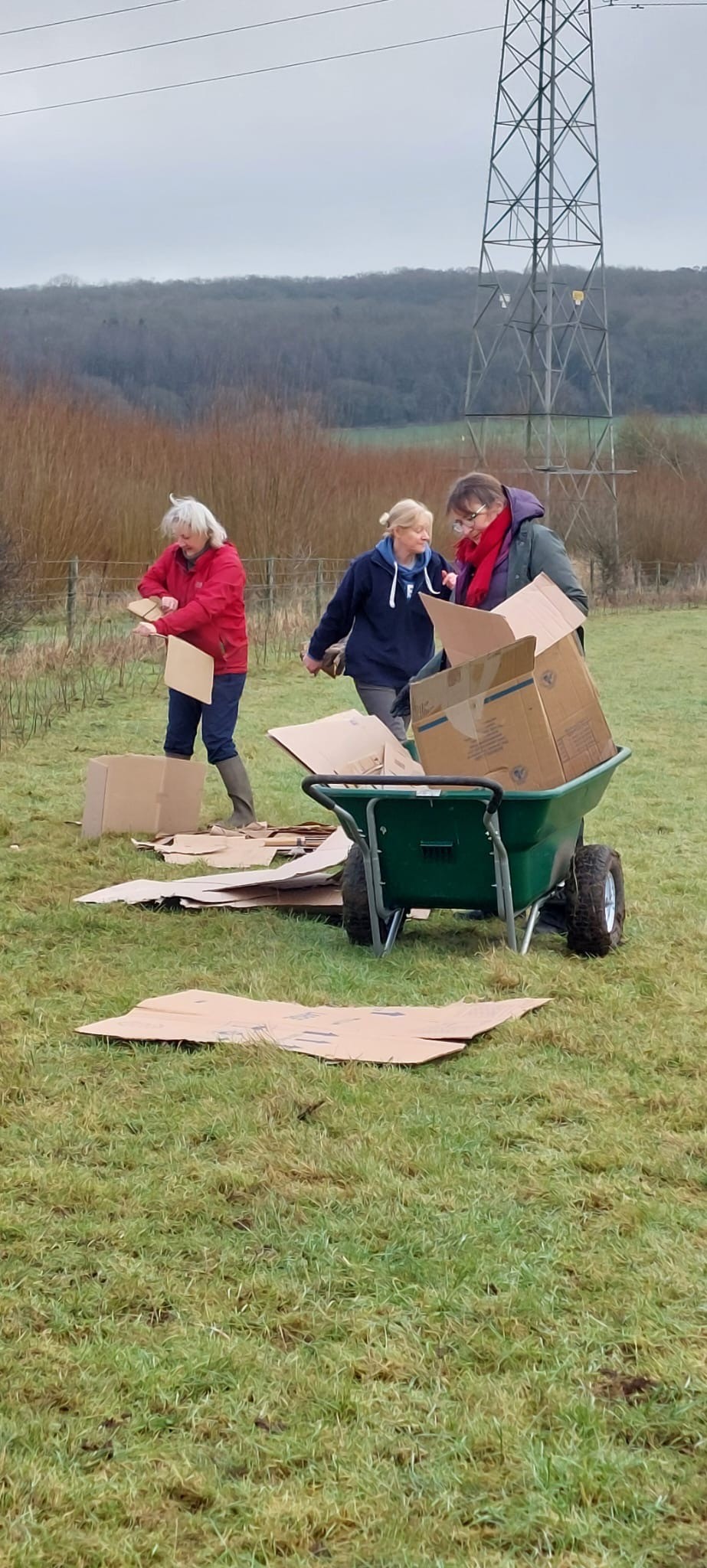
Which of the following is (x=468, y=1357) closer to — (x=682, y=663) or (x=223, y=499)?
(x=682, y=663)

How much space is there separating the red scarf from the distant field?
26497 mm

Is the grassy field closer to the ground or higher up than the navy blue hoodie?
closer to the ground

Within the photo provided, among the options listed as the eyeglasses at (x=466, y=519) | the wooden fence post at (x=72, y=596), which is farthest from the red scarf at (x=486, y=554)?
the wooden fence post at (x=72, y=596)

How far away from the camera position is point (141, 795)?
8297mm

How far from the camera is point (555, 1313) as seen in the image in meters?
3.00

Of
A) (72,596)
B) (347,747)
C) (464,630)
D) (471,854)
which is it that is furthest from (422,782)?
(72,596)

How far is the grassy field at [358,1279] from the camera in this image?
2402mm

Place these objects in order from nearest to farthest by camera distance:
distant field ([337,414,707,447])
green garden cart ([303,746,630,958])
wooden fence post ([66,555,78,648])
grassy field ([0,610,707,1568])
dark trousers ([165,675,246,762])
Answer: grassy field ([0,610,707,1568]), green garden cart ([303,746,630,958]), dark trousers ([165,675,246,762]), wooden fence post ([66,555,78,648]), distant field ([337,414,707,447])

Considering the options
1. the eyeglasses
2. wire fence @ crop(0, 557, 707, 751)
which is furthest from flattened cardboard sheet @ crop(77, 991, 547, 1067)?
wire fence @ crop(0, 557, 707, 751)

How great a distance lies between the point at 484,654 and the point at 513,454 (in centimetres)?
3599

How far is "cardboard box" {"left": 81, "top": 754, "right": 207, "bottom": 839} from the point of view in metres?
8.19

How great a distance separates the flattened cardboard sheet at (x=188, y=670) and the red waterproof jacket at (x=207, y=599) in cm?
8

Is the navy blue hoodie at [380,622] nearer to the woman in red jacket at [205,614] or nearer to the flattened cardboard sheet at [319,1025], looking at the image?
the woman in red jacket at [205,614]

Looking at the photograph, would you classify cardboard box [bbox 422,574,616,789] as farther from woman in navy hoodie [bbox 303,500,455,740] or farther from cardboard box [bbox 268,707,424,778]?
woman in navy hoodie [bbox 303,500,455,740]
